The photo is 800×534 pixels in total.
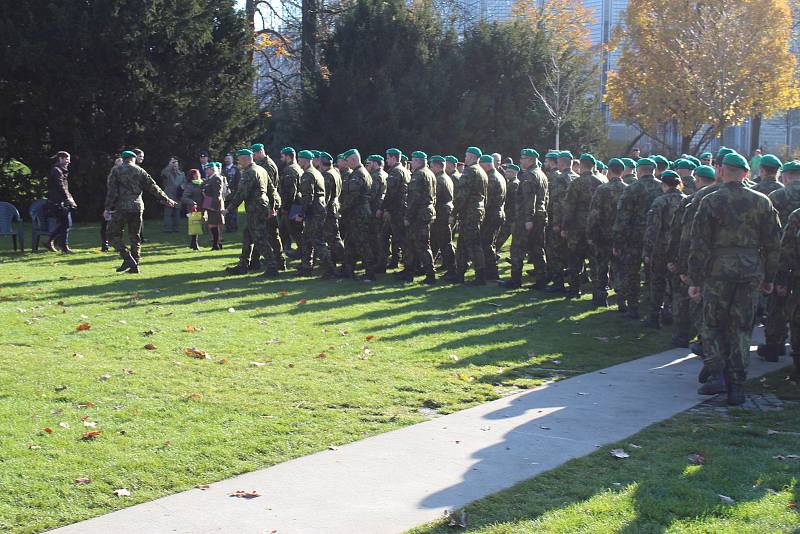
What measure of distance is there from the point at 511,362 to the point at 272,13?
31.7m

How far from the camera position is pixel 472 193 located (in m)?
15.4

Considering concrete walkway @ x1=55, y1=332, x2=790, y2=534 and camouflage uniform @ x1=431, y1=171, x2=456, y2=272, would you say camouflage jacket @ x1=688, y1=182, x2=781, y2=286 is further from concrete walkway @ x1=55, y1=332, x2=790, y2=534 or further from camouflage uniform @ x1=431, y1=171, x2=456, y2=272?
camouflage uniform @ x1=431, y1=171, x2=456, y2=272

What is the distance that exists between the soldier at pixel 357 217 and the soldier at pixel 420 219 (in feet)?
2.31

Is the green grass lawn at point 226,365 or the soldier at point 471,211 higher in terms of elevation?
the soldier at point 471,211

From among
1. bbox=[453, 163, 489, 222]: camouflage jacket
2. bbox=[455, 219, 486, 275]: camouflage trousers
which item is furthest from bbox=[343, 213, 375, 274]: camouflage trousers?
bbox=[453, 163, 489, 222]: camouflage jacket

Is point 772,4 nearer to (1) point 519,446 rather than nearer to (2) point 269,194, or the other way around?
(2) point 269,194

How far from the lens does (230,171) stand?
24.3 m

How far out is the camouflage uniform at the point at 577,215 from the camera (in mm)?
14336

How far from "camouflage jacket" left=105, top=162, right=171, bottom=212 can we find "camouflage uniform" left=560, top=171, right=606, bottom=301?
7.32 meters

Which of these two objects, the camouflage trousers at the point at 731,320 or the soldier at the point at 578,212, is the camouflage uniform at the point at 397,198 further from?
the camouflage trousers at the point at 731,320

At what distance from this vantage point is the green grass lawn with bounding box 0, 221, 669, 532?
6.26 m

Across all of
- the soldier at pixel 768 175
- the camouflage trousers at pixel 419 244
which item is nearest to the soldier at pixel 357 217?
the camouflage trousers at pixel 419 244

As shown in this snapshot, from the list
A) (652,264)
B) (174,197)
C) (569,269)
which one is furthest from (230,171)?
(652,264)

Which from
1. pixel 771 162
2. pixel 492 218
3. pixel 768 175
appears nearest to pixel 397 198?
pixel 492 218
